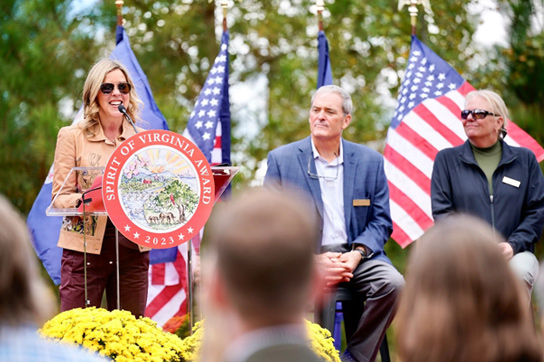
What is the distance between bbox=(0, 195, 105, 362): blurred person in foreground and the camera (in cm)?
146

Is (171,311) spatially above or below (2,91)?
below

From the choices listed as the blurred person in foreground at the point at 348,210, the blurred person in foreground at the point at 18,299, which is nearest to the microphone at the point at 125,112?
the blurred person in foreground at the point at 348,210

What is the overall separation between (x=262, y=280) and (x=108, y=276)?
2859mm

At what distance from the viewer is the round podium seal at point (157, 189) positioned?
3.86 meters

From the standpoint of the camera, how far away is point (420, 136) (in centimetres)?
630

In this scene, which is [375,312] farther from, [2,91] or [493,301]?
[2,91]

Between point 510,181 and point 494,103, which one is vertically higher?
point 494,103

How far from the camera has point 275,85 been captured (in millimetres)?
11188

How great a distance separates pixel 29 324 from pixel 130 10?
29.4 feet

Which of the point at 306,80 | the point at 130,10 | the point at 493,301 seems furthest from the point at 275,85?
the point at 493,301

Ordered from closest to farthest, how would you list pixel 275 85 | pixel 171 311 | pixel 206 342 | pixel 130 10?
pixel 206 342 < pixel 171 311 < pixel 130 10 < pixel 275 85

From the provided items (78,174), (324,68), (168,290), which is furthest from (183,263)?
(78,174)

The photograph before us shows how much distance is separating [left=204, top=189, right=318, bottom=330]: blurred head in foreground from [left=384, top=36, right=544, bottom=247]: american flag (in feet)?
15.1

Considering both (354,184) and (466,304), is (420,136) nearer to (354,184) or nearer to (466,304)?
(354,184)
